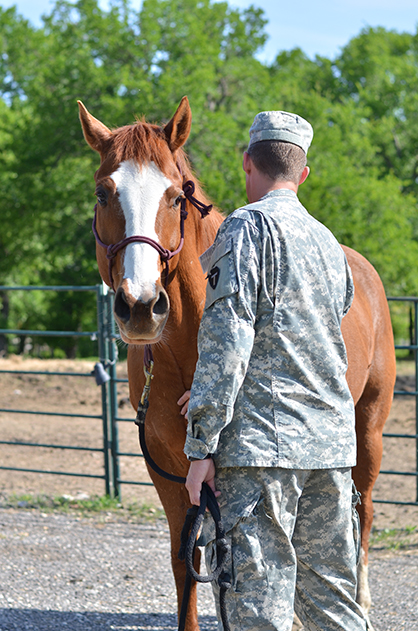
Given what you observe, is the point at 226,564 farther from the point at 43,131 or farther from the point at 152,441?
the point at 43,131

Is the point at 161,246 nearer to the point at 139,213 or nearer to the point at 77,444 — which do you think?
the point at 139,213

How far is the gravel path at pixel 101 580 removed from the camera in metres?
3.11

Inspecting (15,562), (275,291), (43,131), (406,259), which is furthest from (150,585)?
(406,259)

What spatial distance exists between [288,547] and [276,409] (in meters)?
0.37

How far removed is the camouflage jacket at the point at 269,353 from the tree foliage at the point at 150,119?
15455 mm

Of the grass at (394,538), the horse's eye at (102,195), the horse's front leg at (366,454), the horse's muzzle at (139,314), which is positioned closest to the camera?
the horse's muzzle at (139,314)

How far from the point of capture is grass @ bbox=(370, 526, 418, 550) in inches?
160

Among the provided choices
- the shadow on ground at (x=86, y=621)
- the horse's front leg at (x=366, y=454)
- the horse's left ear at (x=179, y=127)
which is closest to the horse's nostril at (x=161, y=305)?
the horse's left ear at (x=179, y=127)

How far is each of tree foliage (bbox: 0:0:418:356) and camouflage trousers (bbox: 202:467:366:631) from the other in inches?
613

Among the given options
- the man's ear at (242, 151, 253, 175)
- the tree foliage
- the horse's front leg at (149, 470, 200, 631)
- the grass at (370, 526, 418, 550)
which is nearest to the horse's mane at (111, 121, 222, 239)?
the man's ear at (242, 151, 253, 175)

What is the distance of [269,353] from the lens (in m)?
1.62

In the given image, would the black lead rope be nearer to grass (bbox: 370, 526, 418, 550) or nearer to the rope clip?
the rope clip

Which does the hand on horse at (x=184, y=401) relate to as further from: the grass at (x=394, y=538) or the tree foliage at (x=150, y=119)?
the tree foliage at (x=150, y=119)

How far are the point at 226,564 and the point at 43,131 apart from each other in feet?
60.2
